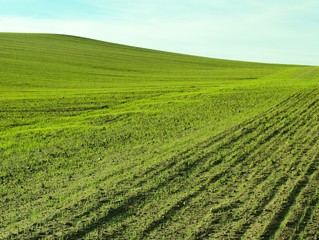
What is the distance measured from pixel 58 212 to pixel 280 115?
11.5 m

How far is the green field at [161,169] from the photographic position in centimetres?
714

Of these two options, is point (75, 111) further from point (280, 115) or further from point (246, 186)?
point (246, 186)

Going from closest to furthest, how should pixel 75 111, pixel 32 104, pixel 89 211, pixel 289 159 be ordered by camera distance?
pixel 89 211 < pixel 289 159 < pixel 75 111 < pixel 32 104

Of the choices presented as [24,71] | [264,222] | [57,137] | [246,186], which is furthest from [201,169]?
[24,71]

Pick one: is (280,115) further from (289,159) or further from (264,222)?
(264,222)

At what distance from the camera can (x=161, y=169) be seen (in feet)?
33.0

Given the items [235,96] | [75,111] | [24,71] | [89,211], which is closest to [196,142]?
[89,211]

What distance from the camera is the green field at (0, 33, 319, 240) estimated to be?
7145mm

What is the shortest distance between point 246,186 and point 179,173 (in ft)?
5.10

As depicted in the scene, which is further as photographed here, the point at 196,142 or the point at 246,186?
the point at 196,142

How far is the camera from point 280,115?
56.5 ft

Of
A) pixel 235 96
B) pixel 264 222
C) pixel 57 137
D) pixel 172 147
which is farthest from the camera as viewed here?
pixel 235 96

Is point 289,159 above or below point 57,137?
above

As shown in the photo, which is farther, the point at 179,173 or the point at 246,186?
the point at 179,173
